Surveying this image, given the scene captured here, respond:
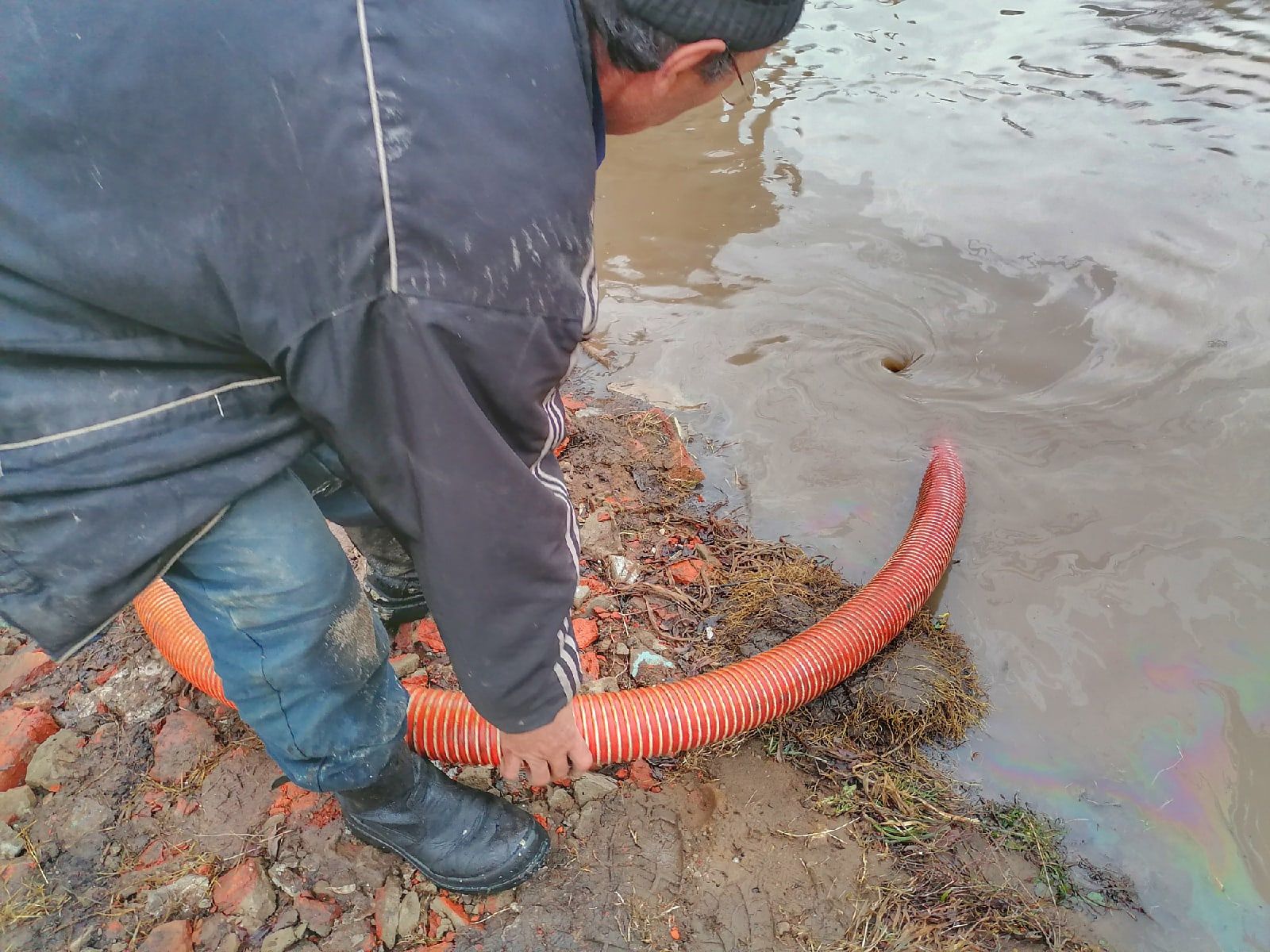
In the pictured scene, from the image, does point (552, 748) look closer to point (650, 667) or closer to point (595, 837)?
point (595, 837)

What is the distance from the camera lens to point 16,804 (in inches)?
88.4

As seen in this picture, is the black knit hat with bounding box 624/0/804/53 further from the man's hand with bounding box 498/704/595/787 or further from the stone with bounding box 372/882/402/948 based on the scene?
the stone with bounding box 372/882/402/948

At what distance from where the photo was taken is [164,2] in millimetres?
1040

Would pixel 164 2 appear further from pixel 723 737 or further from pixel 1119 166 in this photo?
pixel 1119 166

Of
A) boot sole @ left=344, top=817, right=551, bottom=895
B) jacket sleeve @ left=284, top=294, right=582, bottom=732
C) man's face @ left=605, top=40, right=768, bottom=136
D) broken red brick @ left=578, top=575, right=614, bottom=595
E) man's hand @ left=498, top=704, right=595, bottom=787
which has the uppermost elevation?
man's face @ left=605, top=40, right=768, bottom=136

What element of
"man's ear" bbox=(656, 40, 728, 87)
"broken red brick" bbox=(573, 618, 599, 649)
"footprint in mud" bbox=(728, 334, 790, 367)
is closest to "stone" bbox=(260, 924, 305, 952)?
"broken red brick" bbox=(573, 618, 599, 649)

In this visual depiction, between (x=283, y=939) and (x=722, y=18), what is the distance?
7.33 ft

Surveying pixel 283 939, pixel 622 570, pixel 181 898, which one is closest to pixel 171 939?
pixel 181 898

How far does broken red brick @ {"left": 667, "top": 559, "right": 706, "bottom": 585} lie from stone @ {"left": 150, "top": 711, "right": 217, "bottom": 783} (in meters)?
1.59

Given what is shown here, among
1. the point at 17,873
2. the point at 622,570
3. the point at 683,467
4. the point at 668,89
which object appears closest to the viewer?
the point at 668,89

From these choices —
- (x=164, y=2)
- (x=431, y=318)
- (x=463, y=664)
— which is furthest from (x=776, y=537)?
(x=164, y=2)

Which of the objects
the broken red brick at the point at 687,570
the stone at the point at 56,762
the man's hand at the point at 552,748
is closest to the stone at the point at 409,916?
the man's hand at the point at 552,748

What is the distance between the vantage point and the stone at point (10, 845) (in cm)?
215

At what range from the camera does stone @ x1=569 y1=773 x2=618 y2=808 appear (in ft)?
7.52
